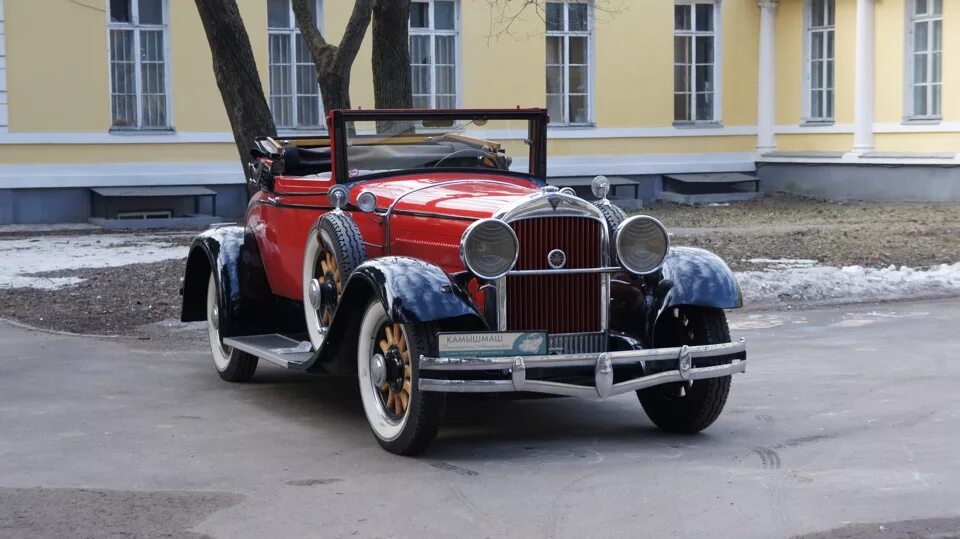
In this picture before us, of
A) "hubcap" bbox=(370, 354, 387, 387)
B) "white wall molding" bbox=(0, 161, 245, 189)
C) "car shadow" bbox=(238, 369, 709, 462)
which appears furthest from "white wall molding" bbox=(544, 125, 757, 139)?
"hubcap" bbox=(370, 354, 387, 387)

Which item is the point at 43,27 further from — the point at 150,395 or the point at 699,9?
the point at 150,395

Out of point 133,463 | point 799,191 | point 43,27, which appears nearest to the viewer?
point 133,463

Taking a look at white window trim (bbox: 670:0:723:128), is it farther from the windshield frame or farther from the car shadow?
the car shadow

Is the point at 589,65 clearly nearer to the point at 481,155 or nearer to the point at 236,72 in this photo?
the point at 236,72

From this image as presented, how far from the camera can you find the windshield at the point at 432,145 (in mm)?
8312

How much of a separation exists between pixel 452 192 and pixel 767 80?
66.2ft

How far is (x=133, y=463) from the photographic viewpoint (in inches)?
263

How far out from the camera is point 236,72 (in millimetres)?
13391

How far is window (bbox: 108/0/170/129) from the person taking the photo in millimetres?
22188

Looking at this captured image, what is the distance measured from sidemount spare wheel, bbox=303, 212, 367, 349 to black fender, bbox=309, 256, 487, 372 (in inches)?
5.0

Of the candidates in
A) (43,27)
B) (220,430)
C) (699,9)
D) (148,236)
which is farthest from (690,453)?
(699,9)

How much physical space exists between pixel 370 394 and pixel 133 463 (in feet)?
3.96

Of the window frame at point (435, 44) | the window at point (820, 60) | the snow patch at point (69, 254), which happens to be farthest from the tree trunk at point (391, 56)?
the window at point (820, 60)

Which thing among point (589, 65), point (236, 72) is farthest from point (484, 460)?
point (589, 65)
